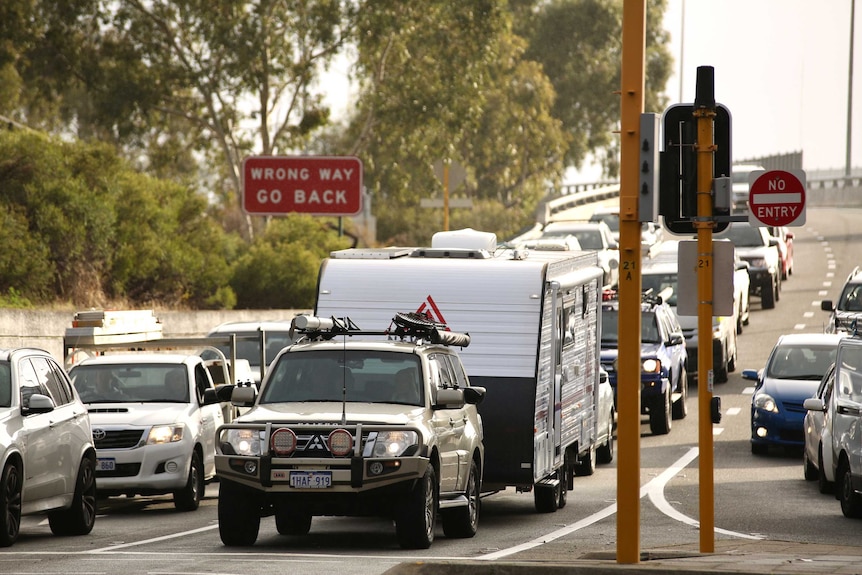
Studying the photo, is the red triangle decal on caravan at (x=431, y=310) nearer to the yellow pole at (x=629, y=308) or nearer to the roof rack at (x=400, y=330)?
the roof rack at (x=400, y=330)

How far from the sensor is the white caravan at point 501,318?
53.2 ft

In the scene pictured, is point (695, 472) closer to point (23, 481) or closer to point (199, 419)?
point (199, 419)

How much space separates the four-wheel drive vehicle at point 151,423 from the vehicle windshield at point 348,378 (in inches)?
97.3

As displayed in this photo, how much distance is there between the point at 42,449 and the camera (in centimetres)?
1473

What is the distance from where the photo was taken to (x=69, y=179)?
33.7 metres

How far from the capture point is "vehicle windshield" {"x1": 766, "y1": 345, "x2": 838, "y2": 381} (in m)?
24.6

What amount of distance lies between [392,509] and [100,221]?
69.8ft

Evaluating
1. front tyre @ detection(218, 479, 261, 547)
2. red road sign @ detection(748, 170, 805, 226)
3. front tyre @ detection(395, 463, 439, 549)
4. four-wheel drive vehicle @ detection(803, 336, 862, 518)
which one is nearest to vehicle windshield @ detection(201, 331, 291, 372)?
four-wheel drive vehicle @ detection(803, 336, 862, 518)

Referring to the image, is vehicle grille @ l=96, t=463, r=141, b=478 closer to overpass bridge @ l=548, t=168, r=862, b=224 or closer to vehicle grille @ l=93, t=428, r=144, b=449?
vehicle grille @ l=93, t=428, r=144, b=449

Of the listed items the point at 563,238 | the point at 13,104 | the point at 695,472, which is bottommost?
the point at 695,472

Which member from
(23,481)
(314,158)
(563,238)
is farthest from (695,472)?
(563,238)

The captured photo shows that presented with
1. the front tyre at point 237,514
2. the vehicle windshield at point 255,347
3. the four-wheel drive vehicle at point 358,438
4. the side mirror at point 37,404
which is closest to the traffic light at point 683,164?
the four-wheel drive vehicle at point 358,438

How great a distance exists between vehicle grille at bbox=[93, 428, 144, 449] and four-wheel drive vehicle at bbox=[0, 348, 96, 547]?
2.22 meters

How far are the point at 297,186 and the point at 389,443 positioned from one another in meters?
22.1
